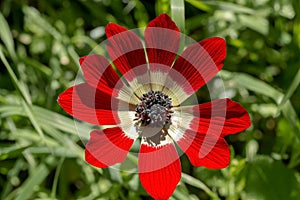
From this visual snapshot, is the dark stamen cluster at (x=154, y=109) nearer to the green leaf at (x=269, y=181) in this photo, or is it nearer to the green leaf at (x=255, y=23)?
the green leaf at (x=269, y=181)

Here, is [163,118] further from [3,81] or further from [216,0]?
[3,81]

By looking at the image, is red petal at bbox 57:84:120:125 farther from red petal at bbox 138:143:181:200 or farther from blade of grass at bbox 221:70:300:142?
blade of grass at bbox 221:70:300:142

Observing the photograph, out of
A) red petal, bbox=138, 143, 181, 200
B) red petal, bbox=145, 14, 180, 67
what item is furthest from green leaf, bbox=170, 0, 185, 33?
red petal, bbox=138, 143, 181, 200

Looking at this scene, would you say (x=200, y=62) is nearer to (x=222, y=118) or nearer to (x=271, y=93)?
(x=222, y=118)

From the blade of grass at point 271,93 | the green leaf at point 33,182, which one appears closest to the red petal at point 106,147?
the green leaf at point 33,182

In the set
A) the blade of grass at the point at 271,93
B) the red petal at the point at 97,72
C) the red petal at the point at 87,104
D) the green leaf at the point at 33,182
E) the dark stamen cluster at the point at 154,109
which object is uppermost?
the red petal at the point at 97,72

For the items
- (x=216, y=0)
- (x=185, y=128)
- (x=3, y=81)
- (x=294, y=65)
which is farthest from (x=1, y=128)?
(x=294, y=65)

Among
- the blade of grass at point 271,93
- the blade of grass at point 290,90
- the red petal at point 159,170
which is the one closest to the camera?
the red petal at point 159,170
